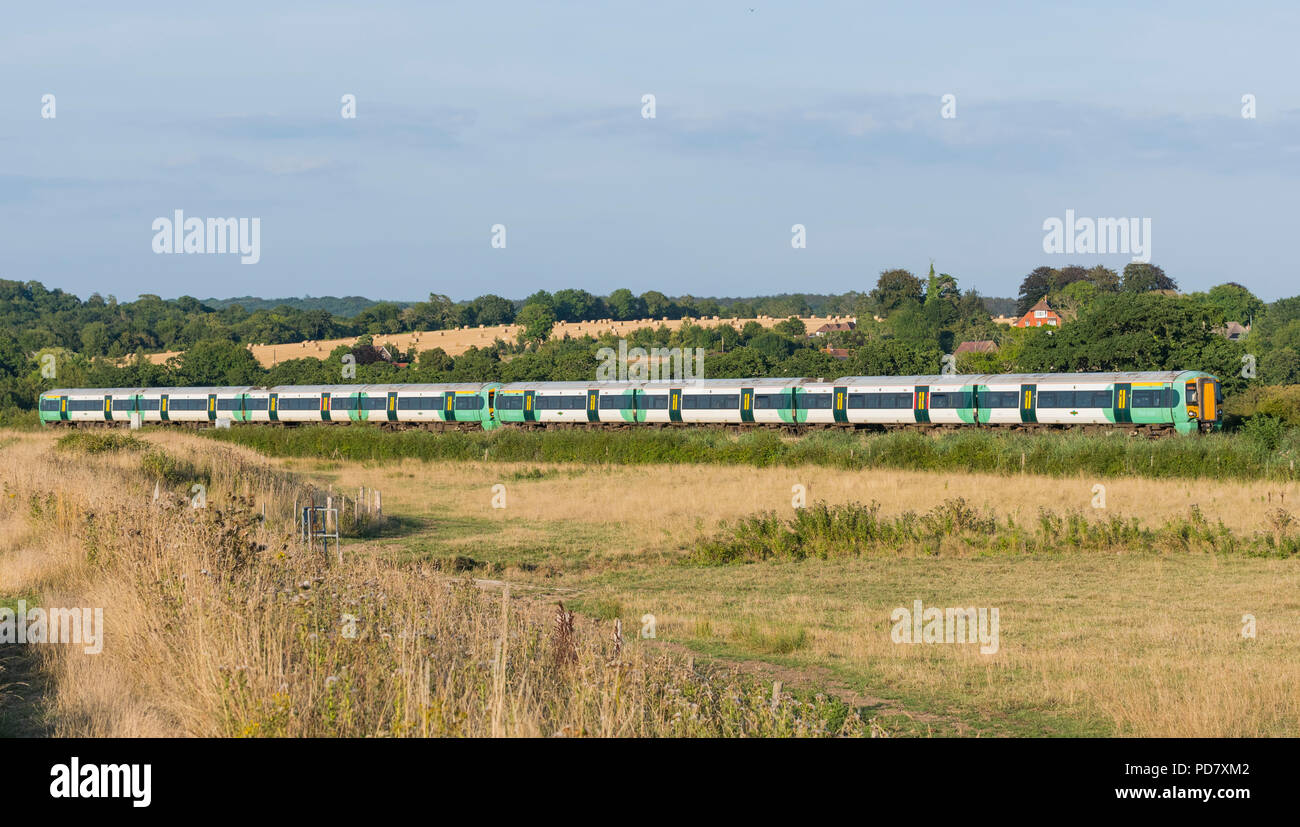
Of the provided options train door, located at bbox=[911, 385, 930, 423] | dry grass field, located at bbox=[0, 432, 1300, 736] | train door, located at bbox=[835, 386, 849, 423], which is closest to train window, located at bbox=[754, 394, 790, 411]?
train door, located at bbox=[835, 386, 849, 423]

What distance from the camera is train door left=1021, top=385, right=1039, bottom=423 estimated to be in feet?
165

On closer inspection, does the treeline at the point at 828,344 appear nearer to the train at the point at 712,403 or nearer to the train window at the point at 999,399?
the train at the point at 712,403

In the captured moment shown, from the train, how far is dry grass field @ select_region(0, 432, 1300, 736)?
17355mm

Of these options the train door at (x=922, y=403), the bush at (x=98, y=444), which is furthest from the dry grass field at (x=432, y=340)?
the bush at (x=98, y=444)

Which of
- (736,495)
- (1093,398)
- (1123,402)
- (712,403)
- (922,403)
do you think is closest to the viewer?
(736,495)

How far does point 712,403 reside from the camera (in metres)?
58.9

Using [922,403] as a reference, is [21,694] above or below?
below

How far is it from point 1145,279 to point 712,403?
120675 millimetres

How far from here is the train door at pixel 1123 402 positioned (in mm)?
48062

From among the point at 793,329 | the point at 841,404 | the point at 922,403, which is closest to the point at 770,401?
the point at 841,404

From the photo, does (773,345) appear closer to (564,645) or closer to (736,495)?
(736,495)

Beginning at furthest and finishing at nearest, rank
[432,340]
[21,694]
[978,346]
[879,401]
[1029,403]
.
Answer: [432,340] → [978,346] → [879,401] → [1029,403] → [21,694]
